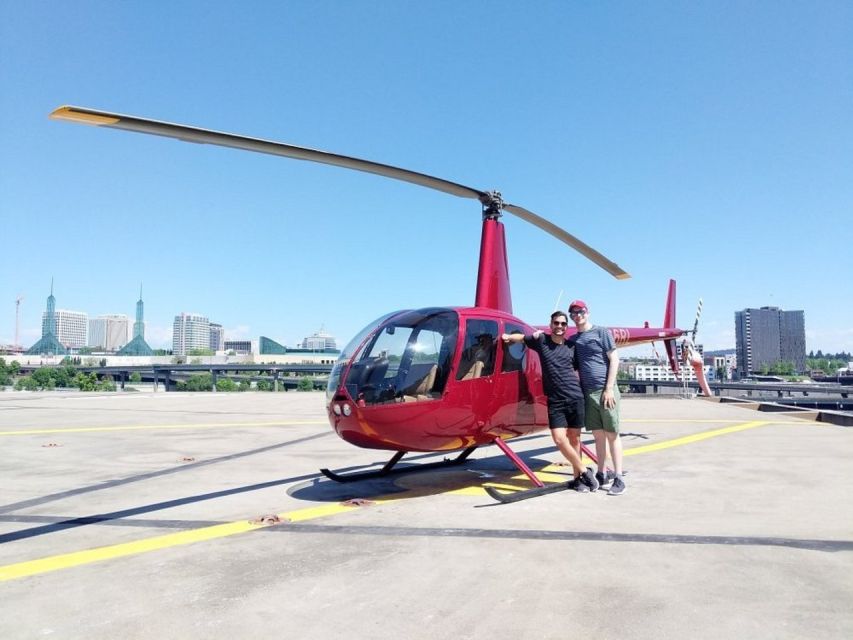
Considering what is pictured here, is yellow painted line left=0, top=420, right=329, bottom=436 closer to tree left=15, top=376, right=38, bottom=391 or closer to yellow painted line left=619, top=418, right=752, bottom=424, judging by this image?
yellow painted line left=619, top=418, right=752, bottom=424

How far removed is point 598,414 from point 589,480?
79 centimetres

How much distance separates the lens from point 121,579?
383cm

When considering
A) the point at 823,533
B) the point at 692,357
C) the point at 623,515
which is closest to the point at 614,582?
the point at 623,515

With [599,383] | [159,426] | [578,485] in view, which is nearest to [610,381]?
[599,383]

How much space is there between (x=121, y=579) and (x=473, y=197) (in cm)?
595

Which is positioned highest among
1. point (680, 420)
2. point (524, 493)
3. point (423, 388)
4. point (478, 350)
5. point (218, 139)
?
point (218, 139)

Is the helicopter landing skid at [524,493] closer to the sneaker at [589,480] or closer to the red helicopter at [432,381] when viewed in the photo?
the red helicopter at [432,381]

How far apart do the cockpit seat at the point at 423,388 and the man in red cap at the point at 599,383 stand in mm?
1815

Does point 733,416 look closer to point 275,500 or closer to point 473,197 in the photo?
point 473,197

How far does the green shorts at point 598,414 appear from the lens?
6297 mm

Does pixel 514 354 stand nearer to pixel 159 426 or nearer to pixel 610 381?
pixel 610 381

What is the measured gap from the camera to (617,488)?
6316 mm

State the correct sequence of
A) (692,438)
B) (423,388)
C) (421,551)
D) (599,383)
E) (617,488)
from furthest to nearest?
(692,438), (599,383), (617,488), (423,388), (421,551)

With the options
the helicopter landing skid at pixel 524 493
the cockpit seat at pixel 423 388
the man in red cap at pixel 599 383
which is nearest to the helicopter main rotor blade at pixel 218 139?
the cockpit seat at pixel 423 388
